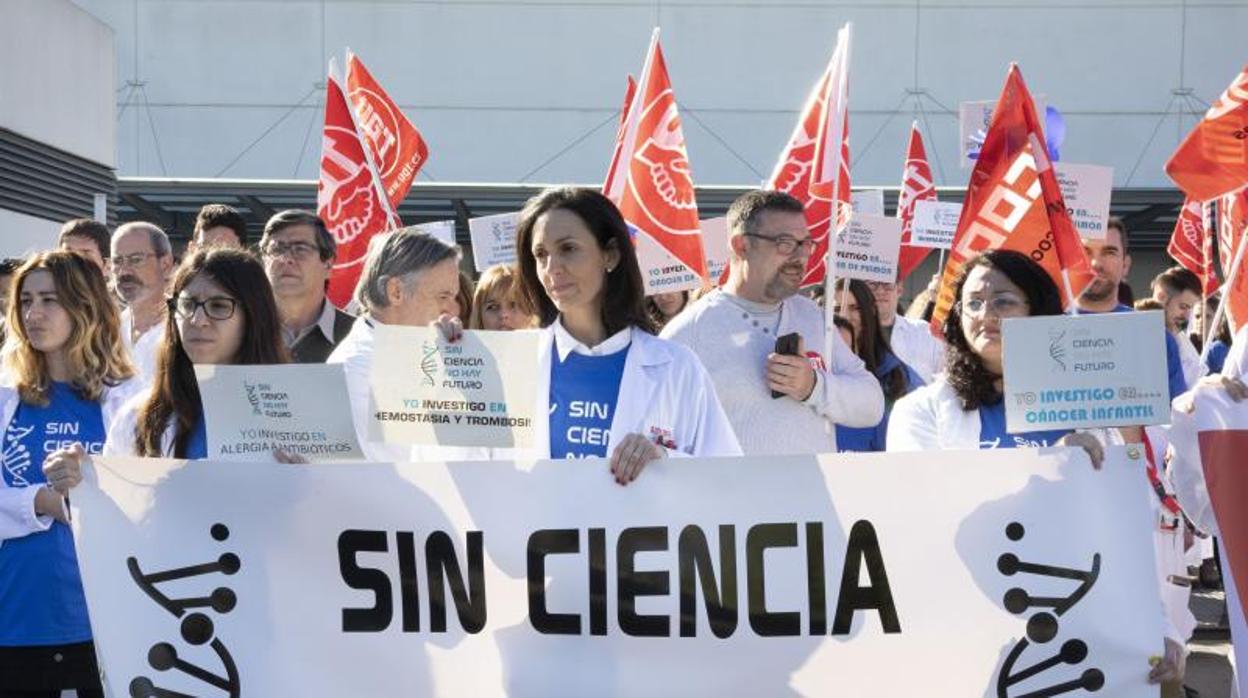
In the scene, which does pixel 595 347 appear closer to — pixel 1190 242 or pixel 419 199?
pixel 1190 242

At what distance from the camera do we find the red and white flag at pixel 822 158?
586 centimetres

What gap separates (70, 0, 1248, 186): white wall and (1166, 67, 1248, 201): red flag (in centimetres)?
1949

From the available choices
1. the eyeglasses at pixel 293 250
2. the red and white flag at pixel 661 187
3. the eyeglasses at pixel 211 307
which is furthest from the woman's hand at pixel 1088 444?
the red and white flag at pixel 661 187

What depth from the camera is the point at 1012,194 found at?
559cm

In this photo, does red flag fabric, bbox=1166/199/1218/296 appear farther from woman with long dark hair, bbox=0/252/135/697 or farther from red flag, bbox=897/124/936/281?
woman with long dark hair, bbox=0/252/135/697

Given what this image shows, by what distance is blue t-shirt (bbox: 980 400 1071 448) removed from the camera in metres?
4.23

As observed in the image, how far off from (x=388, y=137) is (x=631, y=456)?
5599mm

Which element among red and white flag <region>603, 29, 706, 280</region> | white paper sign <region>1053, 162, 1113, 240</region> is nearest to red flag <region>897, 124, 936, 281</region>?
white paper sign <region>1053, 162, 1113, 240</region>

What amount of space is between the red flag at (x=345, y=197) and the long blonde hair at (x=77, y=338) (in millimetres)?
2741

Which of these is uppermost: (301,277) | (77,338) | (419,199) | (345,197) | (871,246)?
(419,199)

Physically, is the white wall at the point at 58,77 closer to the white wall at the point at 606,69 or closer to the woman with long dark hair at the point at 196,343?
the woman with long dark hair at the point at 196,343

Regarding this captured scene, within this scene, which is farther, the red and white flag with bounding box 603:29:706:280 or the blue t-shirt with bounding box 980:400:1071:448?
the red and white flag with bounding box 603:29:706:280

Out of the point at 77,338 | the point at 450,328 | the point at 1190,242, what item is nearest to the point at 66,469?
the point at 77,338

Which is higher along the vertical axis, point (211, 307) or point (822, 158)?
point (822, 158)
